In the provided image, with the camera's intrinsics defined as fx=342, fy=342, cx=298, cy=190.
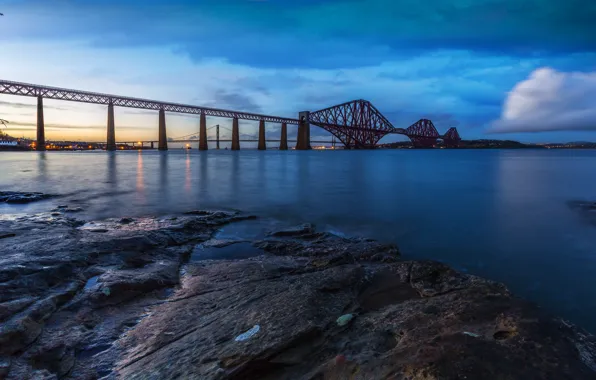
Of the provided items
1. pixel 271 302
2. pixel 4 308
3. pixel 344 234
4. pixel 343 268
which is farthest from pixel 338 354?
pixel 344 234

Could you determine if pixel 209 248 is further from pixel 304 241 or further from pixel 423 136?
pixel 423 136

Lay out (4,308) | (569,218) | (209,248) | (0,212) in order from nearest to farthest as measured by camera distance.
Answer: (4,308)
(209,248)
(0,212)
(569,218)

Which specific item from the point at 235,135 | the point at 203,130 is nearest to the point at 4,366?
the point at 203,130

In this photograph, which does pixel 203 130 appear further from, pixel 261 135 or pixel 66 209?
pixel 66 209

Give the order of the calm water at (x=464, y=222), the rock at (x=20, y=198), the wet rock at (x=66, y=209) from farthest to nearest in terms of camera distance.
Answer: the rock at (x=20, y=198) → the wet rock at (x=66, y=209) → the calm water at (x=464, y=222)

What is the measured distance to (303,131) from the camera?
107 meters

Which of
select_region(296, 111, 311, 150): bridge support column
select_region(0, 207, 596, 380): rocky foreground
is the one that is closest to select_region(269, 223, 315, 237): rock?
select_region(0, 207, 596, 380): rocky foreground

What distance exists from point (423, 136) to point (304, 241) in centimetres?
12938

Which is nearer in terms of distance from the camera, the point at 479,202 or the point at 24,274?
the point at 24,274

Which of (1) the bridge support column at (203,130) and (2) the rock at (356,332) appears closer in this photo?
(2) the rock at (356,332)

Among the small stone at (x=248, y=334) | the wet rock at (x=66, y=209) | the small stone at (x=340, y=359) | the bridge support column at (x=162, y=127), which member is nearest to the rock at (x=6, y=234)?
the wet rock at (x=66, y=209)

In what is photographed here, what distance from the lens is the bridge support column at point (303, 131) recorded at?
106 m

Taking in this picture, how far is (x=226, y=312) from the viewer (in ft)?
9.65

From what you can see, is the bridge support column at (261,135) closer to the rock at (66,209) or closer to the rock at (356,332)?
the rock at (66,209)
